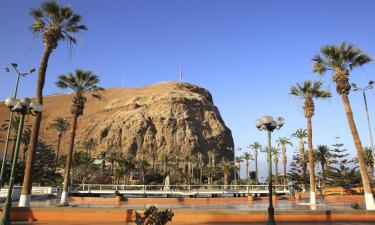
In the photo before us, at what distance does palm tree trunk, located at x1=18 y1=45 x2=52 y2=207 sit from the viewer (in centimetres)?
1664

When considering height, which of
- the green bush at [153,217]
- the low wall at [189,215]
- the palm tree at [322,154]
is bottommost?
the low wall at [189,215]

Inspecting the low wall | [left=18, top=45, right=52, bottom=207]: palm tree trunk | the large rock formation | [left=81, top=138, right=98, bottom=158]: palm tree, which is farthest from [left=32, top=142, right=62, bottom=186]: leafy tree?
the large rock formation

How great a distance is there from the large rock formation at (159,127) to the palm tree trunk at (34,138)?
305ft

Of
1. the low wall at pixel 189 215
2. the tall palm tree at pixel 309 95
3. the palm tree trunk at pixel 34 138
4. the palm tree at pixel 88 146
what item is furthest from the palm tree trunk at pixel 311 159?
the palm tree at pixel 88 146

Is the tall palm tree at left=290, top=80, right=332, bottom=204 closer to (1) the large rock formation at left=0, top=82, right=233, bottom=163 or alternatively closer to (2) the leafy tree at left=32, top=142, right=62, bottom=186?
(2) the leafy tree at left=32, top=142, right=62, bottom=186

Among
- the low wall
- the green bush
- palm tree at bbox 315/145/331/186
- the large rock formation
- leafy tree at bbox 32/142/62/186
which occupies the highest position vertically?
the large rock formation

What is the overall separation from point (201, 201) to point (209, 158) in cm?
7975

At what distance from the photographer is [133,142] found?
11400 centimetres

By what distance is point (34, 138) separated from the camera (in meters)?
17.5

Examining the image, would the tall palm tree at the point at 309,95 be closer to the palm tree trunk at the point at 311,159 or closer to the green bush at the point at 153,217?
the palm tree trunk at the point at 311,159

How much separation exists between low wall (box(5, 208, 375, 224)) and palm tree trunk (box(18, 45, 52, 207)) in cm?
324

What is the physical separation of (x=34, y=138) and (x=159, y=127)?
9993 cm

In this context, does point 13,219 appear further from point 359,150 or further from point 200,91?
point 200,91

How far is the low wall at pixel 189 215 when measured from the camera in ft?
42.9
